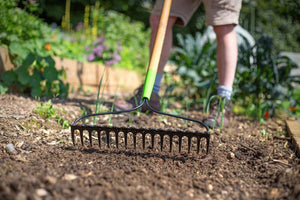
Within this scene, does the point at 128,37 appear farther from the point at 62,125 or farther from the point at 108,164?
the point at 108,164

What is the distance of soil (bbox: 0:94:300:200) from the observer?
0.97 metres

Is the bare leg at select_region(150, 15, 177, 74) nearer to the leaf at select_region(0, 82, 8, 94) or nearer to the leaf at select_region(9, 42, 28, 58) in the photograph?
the leaf at select_region(9, 42, 28, 58)

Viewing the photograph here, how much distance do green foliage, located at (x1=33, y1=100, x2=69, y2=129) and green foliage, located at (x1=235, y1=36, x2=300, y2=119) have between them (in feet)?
5.22

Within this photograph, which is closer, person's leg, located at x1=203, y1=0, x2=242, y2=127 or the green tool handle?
the green tool handle

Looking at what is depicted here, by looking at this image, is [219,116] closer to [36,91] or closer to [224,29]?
[224,29]

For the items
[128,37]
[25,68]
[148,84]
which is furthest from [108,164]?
[128,37]

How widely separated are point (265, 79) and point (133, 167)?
179cm

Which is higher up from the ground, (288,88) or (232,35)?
(232,35)

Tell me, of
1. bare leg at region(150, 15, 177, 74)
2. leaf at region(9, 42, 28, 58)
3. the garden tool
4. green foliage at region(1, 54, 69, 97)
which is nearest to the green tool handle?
the garden tool

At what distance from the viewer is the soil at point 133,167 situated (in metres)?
0.97

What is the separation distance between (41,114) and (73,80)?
4.82 feet

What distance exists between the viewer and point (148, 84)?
1.46m

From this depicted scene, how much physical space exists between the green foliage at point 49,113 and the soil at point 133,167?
4cm

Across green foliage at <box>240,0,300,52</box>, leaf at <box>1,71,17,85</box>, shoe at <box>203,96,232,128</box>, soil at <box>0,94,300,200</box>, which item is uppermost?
green foliage at <box>240,0,300,52</box>
